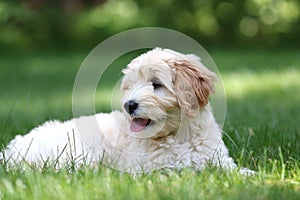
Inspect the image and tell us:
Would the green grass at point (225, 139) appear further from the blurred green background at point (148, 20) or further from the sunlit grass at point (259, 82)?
the blurred green background at point (148, 20)

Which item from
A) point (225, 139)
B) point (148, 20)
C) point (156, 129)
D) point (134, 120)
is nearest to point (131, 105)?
point (134, 120)

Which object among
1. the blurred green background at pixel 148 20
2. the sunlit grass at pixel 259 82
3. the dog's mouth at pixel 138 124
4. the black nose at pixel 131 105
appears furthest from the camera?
the blurred green background at pixel 148 20

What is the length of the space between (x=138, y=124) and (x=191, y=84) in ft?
1.47

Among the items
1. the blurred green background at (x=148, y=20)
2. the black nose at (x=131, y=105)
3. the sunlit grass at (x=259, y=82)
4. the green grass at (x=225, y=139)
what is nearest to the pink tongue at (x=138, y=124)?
the black nose at (x=131, y=105)

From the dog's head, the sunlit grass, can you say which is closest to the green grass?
the sunlit grass

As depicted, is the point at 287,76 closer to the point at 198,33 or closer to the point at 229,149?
the point at 229,149

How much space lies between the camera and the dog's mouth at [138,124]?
13.9 ft

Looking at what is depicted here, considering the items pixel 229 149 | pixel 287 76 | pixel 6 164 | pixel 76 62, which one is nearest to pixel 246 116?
pixel 229 149

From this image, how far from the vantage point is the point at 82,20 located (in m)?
20.6

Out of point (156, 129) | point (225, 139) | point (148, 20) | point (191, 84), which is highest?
point (148, 20)

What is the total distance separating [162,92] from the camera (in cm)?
425

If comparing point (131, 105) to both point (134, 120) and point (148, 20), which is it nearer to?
point (134, 120)

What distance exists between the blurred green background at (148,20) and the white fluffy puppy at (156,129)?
1556 centimetres

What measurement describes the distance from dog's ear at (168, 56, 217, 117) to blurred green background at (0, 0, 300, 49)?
15817 mm
